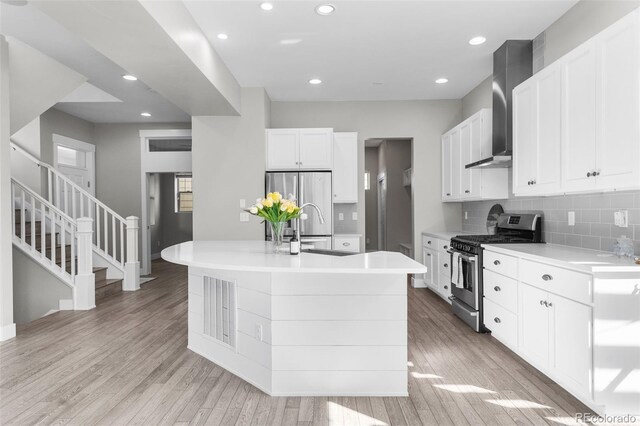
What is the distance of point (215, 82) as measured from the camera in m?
4.01

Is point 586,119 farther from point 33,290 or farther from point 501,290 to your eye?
point 33,290

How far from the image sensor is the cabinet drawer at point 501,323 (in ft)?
10.0

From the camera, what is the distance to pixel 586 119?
103 inches

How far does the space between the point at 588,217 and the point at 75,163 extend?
7885mm

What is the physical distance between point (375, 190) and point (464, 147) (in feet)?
14.5

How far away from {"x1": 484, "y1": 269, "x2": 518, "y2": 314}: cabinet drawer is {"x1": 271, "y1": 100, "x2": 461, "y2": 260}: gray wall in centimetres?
245

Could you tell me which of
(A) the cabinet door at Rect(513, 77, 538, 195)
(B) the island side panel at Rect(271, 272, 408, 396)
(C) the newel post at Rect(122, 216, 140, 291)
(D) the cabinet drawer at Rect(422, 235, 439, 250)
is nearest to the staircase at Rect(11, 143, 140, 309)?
(C) the newel post at Rect(122, 216, 140, 291)

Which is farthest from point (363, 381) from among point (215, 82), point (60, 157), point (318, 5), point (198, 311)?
point (60, 157)

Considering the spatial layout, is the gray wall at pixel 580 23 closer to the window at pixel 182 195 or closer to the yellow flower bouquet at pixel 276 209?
the yellow flower bouquet at pixel 276 209

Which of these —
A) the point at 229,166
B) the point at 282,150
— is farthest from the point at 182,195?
the point at 282,150

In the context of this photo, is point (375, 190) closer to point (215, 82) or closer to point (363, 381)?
point (215, 82)

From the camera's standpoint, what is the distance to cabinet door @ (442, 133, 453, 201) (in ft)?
18.1

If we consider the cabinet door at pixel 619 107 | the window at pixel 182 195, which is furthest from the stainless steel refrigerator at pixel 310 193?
the window at pixel 182 195

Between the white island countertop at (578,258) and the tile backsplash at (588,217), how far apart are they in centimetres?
10
